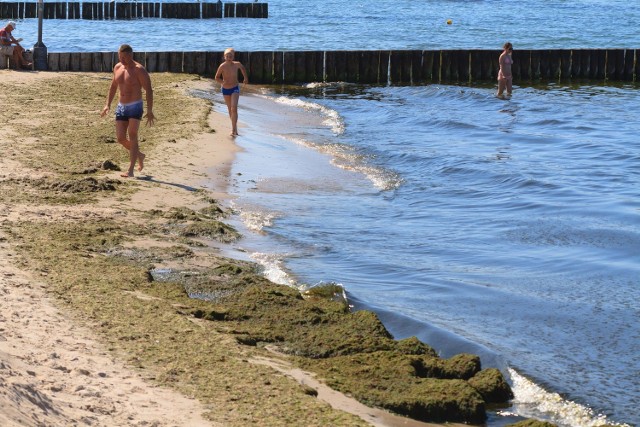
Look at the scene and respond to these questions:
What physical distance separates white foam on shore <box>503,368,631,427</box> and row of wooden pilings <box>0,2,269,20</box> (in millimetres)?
49795

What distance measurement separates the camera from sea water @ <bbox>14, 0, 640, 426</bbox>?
26.7 ft

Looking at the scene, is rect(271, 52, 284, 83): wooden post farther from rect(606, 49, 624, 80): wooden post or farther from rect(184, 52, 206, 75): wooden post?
rect(606, 49, 624, 80): wooden post

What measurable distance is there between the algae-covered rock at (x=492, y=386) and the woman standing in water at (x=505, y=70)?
20428 millimetres

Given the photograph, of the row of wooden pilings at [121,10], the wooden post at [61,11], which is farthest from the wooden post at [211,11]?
the wooden post at [61,11]

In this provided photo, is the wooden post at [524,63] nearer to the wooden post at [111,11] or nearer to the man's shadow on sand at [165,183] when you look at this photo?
the man's shadow on sand at [165,183]

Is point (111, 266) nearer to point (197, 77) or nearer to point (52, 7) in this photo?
point (197, 77)

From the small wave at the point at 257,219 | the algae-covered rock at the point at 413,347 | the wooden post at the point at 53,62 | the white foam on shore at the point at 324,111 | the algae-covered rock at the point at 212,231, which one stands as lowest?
the algae-covered rock at the point at 413,347

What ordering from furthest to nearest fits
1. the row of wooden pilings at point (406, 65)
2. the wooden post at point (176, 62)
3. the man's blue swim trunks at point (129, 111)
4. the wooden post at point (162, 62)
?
the row of wooden pilings at point (406, 65), the wooden post at point (176, 62), the wooden post at point (162, 62), the man's blue swim trunks at point (129, 111)

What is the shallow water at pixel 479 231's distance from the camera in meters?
8.07

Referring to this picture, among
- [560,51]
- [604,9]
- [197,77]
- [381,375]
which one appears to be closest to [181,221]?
[381,375]

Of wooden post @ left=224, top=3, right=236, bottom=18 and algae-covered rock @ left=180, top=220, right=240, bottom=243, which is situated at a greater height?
wooden post @ left=224, top=3, right=236, bottom=18

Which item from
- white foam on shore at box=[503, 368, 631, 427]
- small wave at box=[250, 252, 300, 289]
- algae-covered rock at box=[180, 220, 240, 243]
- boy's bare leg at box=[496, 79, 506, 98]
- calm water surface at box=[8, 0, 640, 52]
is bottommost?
white foam on shore at box=[503, 368, 631, 427]

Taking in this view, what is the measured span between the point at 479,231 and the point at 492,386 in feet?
18.6

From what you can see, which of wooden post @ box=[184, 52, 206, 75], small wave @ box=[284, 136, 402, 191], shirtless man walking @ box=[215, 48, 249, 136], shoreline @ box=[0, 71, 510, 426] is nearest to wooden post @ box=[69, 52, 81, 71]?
wooden post @ box=[184, 52, 206, 75]
